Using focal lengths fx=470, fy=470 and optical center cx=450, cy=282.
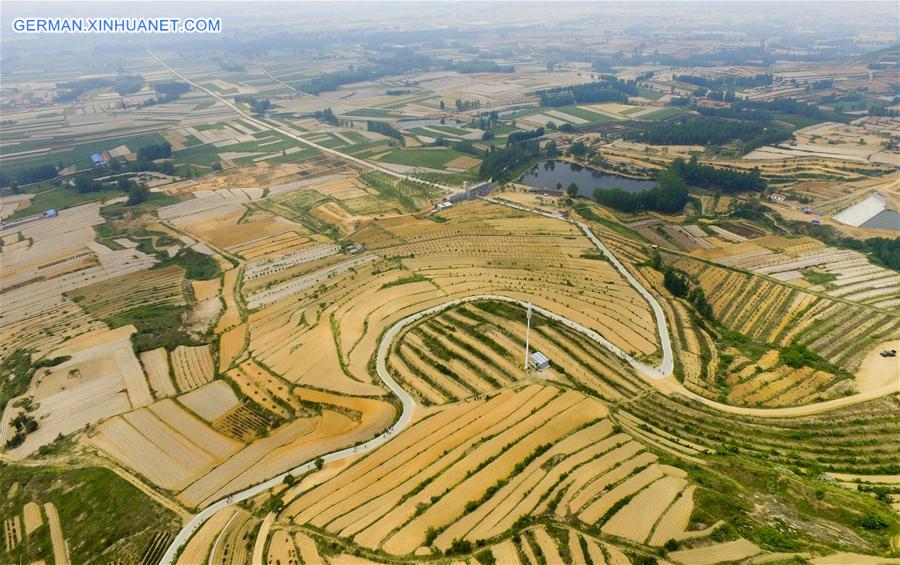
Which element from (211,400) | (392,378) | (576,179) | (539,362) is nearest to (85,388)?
(211,400)

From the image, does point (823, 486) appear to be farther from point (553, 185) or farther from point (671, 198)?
point (553, 185)

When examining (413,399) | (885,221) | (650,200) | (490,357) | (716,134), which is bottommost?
(413,399)

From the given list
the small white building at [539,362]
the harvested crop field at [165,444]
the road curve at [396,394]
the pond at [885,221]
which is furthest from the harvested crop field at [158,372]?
the pond at [885,221]

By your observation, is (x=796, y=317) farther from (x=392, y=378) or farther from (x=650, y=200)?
(x=392, y=378)

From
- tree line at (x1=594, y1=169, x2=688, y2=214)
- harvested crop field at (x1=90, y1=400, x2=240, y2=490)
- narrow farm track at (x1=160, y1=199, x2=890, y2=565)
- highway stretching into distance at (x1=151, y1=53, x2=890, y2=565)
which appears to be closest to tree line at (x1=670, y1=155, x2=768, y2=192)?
tree line at (x1=594, y1=169, x2=688, y2=214)

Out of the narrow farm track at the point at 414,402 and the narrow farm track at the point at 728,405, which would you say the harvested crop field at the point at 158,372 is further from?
the narrow farm track at the point at 728,405

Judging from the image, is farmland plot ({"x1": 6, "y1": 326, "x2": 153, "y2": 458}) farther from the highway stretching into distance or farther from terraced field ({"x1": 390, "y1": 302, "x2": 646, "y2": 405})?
terraced field ({"x1": 390, "y1": 302, "x2": 646, "y2": 405})
